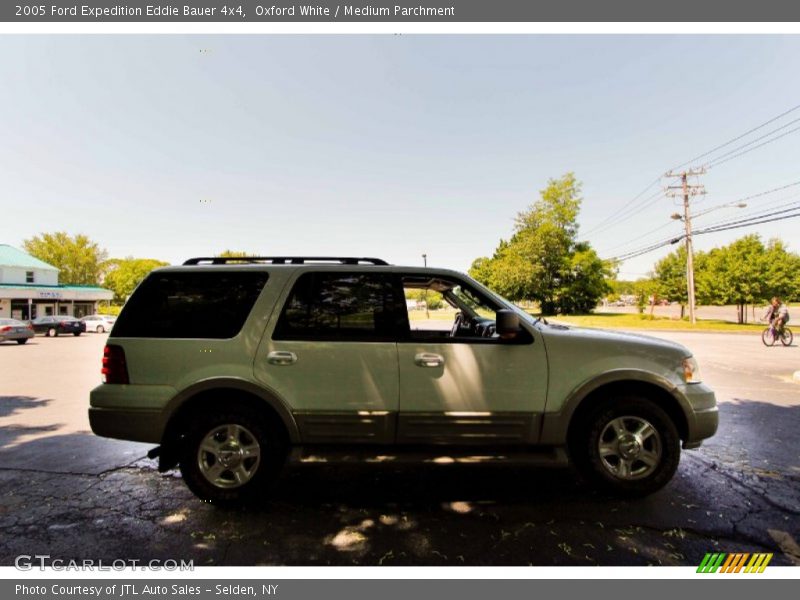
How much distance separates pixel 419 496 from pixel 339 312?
1.72 meters

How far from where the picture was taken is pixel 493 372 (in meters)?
3.33

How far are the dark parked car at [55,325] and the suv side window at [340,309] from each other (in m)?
30.4

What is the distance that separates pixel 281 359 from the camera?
10.9 feet

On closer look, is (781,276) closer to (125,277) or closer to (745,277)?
(745,277)

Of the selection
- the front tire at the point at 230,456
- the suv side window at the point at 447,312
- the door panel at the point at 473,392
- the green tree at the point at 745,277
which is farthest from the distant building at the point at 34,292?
the green tree at the point at 745,277

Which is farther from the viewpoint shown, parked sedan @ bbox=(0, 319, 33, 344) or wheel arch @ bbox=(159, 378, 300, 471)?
parked sedan @ bbox=(0, 319, 33, 344)

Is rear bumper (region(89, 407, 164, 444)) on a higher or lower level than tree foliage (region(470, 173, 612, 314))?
lower

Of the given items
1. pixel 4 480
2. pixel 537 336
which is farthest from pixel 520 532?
pixel 4 480

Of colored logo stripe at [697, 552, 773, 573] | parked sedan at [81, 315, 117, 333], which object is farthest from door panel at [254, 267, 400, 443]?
parked sedan at [81, 315, 117, 333]

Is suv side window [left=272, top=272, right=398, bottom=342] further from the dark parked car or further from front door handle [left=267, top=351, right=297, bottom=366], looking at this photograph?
the dark parked car

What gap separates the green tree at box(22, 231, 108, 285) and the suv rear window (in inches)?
3314

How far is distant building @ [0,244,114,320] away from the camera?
3866 cm

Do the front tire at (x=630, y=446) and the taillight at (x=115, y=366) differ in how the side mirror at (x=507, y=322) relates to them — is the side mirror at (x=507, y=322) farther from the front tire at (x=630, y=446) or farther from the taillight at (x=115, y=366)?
the taillight at (x=115, y=366)

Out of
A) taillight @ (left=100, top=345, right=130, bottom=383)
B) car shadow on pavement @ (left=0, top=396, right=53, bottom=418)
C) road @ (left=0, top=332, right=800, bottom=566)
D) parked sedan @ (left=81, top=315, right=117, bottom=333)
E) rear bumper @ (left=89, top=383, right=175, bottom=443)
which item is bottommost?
parked sedan @ (left=81, top=315, right=117, bottom=333)
